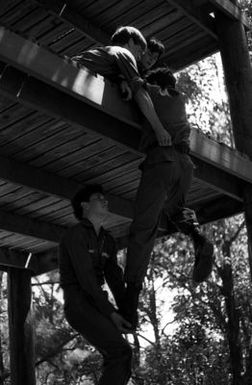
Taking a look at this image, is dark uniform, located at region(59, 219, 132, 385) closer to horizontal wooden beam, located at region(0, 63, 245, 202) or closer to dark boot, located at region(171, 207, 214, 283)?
dark boot, located at region(171, 207, 214, 283)

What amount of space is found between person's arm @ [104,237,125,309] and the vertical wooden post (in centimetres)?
219

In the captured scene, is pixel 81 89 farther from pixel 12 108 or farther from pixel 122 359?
pixel 122 359

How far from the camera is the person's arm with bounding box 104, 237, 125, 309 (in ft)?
17.4

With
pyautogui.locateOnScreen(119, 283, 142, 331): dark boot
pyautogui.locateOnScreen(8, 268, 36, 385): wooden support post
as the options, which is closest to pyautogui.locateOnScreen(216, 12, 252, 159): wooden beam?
pyautogui.locateOnScreen(119, 283, 142, 331): dark boot

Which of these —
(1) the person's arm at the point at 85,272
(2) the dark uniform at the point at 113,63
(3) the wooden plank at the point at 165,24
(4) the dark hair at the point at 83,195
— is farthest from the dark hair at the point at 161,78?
(3) the wooden plank at the point at 165,24

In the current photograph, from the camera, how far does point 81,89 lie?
5430mm

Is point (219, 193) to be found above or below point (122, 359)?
above

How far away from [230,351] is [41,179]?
1049cm

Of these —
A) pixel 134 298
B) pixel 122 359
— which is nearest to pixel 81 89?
pixel 134 298

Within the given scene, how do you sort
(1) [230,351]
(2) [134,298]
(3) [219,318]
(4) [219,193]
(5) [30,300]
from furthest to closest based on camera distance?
(3) [219,318]
(1) [230,351]
(5) [30,300]
(4) [219,193]
(2) [134,298]

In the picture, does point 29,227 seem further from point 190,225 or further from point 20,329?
point 190,225

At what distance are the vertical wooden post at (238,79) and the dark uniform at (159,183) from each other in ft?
4.84

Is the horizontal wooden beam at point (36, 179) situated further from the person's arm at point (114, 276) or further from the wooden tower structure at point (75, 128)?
the person's arm at point (114, 276)

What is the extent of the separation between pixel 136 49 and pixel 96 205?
1.39 metres
